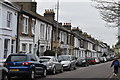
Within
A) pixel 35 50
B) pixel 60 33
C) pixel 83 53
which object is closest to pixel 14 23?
pixel 35 50

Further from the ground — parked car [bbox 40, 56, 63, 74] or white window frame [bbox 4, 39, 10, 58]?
white window frame [bbox 4, 39, 10, 58]

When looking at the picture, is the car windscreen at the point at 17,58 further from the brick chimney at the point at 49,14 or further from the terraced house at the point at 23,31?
the brick chimney at the point at 49,14

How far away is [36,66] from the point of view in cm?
1847

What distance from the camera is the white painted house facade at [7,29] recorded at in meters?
24.1

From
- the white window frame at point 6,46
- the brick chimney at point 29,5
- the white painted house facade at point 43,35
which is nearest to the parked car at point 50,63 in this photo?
the white window frame at point 6,46

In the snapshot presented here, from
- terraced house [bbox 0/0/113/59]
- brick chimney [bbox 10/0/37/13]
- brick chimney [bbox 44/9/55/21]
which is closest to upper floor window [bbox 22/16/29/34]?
terraced house [bbox 0/0/113/59]

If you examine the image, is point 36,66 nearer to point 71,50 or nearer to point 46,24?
point 46,24

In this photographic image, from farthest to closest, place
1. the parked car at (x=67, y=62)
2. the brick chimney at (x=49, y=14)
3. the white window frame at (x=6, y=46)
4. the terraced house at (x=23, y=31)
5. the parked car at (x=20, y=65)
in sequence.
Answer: the brick chimney at (x=49, y=14) < the parked car at (x=67, y=62) < the white window frame at (x=6, y=46) < the terraced house at (x=23, y=31) < the parked car at (x=20, y=65)

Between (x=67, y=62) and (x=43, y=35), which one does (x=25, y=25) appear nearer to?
(x=67, y=62)

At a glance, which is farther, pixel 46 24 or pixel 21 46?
pixel 46 24

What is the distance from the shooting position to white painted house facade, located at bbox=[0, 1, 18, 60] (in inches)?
950

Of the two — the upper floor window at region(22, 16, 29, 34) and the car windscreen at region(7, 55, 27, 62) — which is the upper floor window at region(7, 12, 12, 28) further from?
the car windscreen at region(7, 55, 27, 62)

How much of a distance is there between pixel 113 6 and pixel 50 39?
25.2m

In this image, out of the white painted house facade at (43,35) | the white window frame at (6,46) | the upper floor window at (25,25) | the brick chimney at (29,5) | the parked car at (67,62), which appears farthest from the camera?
A: the brick chimney at (29,5)
